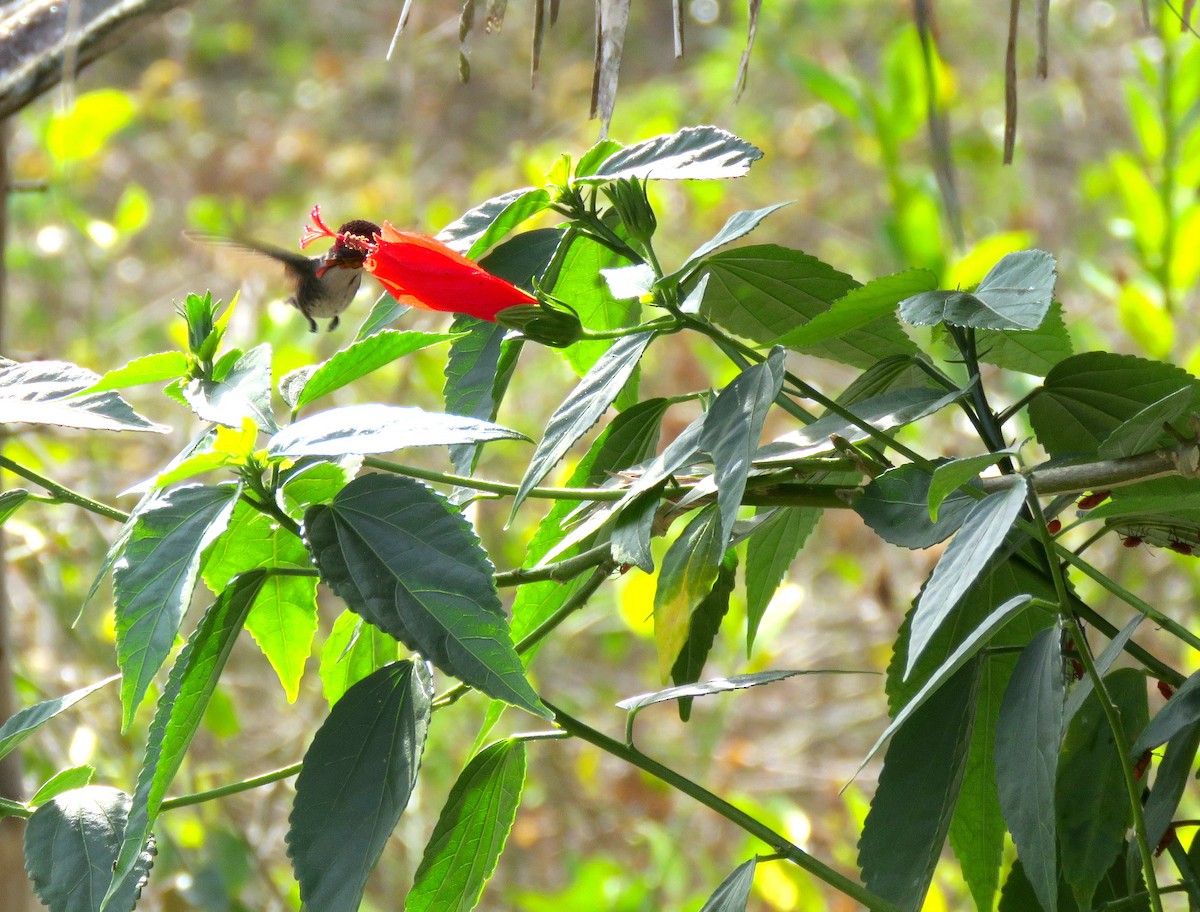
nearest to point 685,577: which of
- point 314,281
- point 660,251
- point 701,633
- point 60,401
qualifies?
point 701,633

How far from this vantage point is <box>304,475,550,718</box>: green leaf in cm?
44

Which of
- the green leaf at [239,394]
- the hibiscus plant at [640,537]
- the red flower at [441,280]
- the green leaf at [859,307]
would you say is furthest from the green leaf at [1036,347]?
the green leaf at [239,394]

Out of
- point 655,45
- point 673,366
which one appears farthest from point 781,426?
point 655,45

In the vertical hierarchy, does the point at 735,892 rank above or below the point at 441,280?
below

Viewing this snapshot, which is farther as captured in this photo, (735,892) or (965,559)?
(735,892)

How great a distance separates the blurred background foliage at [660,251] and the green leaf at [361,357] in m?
0.67

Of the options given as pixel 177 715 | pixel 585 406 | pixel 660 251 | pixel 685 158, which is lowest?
pixel 177 715

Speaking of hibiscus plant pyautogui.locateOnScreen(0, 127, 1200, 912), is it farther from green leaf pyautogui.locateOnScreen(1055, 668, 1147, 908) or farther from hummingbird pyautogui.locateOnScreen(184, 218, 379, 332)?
hummingbird pyautogui.locateOnScreen(184, 218, 379, 332)

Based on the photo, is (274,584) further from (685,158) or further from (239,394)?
(685,158)

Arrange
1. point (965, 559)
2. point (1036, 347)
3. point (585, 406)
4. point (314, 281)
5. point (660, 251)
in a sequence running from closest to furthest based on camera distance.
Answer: point (965, 559), point (585, 406), point (1036, 347), point (314, 281), point (660, 251)

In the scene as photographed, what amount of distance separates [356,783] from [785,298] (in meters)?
0.30

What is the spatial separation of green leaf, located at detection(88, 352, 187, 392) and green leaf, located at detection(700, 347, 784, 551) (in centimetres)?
25

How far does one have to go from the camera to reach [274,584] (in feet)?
2.00

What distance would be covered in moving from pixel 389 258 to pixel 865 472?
0.24m
